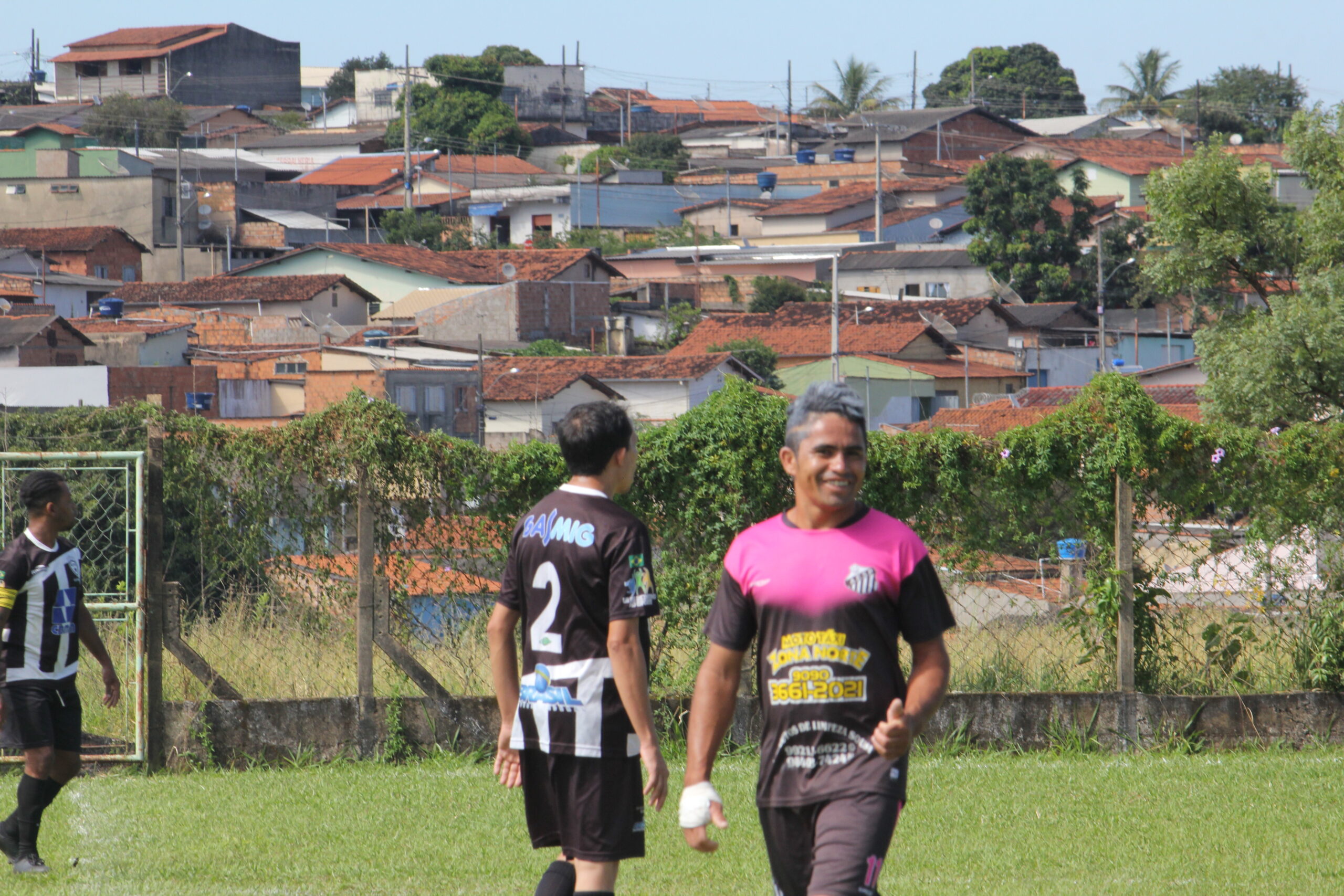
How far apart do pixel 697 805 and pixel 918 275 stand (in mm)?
55537

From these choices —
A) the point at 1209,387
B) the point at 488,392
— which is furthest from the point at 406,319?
the point at 1209,387

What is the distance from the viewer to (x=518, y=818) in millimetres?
6055

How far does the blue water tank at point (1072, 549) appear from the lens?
24.4ft

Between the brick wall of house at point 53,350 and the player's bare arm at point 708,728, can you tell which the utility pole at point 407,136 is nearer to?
the brick wall of house at point 53,350

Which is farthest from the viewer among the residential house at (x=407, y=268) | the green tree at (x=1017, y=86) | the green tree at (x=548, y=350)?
the green tree at (x=1017, y=86)

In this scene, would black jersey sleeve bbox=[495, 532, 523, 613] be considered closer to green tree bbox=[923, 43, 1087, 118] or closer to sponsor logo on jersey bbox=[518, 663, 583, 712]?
sponsor logo on jersey bbox=[518, 663, 583, 712]

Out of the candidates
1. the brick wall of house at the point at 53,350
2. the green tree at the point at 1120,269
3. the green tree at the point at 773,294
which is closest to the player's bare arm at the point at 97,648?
the brick wall of house at the point at 53,350

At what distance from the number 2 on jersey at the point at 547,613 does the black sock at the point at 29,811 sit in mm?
2451

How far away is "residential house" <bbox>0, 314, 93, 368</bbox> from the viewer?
33625 mm

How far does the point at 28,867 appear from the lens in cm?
520

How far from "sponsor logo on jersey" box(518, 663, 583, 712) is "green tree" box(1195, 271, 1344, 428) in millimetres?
17301

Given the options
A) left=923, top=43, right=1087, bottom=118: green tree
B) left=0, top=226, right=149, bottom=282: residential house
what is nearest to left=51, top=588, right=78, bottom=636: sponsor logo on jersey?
left=0, top=226, right=149, bottom=282: residential house

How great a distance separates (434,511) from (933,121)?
77.3 metres

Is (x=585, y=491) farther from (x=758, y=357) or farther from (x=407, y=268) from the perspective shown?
(x=407, y=268)
